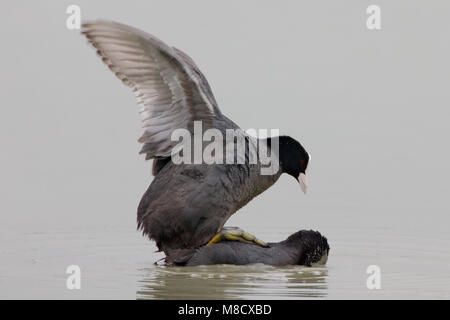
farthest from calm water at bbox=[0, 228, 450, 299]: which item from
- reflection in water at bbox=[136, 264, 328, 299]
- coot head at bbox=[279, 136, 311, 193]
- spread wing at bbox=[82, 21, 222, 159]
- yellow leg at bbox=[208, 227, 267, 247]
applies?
spread wing at bbox=[82, 21, 222, 159]

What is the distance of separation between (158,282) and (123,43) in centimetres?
200

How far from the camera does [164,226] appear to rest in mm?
10195

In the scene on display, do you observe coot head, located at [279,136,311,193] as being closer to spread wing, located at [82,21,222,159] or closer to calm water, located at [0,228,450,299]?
calm water, located at [0,228,450,299]

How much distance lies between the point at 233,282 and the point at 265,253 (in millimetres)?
1023

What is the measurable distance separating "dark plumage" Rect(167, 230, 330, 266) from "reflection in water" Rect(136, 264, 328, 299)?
9 cm

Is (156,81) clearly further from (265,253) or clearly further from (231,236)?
(265,253)

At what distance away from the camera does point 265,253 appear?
10.6 meters

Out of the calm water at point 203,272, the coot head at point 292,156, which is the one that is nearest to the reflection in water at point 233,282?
the calm water at point 203,272

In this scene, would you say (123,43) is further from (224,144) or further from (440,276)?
(440,276)

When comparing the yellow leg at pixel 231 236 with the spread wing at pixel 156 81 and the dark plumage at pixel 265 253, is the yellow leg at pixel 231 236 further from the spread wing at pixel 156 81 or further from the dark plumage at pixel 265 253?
the spread wing at pixel 156 81

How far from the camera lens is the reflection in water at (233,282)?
9258 millimetres

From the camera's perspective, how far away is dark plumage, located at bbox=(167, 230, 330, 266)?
10.4 meters

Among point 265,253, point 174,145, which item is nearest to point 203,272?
point 265,253

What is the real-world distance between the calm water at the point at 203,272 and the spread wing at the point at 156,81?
3.82 ft
